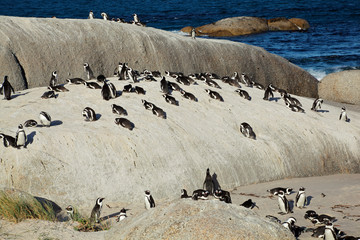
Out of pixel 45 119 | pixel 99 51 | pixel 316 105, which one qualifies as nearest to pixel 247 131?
pixel 316 105

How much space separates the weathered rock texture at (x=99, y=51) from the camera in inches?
685

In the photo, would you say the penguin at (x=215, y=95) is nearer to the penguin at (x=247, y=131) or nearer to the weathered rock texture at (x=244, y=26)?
the penguin at (x=247, y=131)

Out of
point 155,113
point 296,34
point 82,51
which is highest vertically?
point 82,51

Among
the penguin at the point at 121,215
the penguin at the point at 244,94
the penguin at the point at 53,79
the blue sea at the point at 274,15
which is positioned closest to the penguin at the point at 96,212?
the penguin at the point at 121,215

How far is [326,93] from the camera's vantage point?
27.7 m

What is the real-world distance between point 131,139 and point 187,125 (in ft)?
7.00

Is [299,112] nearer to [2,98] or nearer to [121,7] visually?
[2,98]

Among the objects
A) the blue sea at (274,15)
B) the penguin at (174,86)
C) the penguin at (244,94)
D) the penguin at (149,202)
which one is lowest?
the blue sea at (274,15)

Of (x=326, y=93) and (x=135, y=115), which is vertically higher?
(x=135, y=115)

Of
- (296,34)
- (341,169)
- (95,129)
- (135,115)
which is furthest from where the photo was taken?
(296,34)

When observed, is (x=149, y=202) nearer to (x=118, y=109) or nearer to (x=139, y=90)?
(x=118, y=109)

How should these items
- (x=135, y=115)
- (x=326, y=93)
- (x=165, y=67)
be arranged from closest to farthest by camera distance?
1. (x=135, y=115)
2. (x=165, y=67)
3. (x=326, y=93)

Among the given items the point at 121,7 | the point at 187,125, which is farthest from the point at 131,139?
the point at 121,7

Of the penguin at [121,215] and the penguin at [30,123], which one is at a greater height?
the penguin at [30,123]
